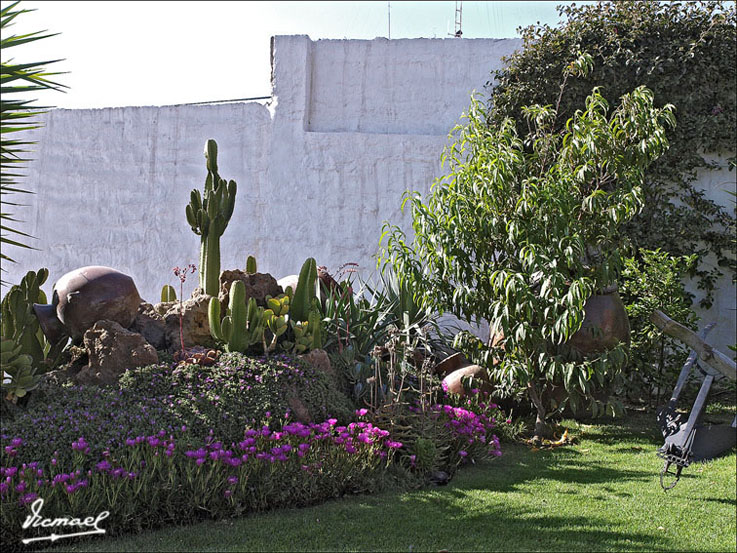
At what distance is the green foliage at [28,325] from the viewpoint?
5.80 m

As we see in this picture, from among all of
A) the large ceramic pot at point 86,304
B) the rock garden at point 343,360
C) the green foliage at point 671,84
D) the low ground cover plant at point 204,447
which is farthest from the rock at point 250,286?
the green foliage at point 671,84

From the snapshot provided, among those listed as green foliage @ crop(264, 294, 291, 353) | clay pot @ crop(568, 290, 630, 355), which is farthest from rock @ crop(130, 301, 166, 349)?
clay pot @ crop(568, 290, 630, 355)

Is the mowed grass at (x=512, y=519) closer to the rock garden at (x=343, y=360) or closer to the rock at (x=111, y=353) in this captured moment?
the rock garden at (x=343, y=360)

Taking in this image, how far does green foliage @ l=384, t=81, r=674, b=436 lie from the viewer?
247 inches

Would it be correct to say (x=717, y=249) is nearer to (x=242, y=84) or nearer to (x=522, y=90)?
(x=522, y=90)

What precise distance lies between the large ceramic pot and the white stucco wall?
3.54m

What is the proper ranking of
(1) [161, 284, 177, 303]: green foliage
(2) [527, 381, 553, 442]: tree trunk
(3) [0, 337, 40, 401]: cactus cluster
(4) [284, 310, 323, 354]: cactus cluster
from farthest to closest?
1. (1) [161, 284, 177, 303]: green foliage
2. (2) [527, 381, 553, 442]: tree trunk
3. (4) [284, 310, 323, 354]: cactus cluster
4. (3) [0, 337, 40, 401]: cactus cluster

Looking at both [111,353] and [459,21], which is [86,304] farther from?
[459,21]

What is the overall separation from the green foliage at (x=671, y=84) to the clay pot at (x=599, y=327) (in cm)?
224

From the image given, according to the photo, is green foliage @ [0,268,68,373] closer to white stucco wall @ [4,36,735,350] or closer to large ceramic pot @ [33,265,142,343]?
large ceramic pot @ [33,265,142,343]

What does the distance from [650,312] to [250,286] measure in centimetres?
397

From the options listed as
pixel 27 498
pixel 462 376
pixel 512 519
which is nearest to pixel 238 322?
pixel 462 376

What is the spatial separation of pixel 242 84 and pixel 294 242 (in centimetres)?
303

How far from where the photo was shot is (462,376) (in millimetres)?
7043
